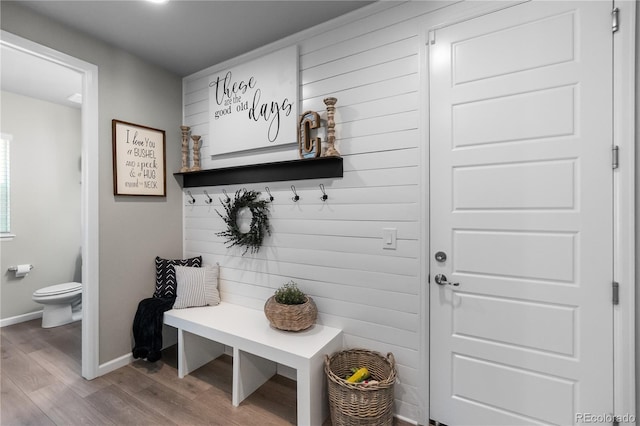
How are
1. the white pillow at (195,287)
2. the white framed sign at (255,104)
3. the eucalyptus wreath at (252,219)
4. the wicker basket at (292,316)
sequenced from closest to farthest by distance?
the wicker basket at (292,316)
the white framed sign at (255,104)
the eucalyptus wreath at (252,219)
the white pillow at (195,287)

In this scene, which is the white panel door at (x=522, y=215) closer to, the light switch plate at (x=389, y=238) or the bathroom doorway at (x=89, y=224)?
the light switch plate at (x=389, y=238)

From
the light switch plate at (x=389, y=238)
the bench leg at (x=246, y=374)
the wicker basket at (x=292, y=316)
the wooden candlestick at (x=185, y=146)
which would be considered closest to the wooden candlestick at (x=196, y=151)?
the wooden candlestick at (x=185, y=146)

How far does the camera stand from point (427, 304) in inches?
68.5

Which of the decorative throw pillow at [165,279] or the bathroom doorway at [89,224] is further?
the decorative throw pillow at [165,279]

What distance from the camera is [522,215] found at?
151cm

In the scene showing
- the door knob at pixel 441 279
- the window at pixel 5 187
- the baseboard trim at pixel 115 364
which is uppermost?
the window at pixel 5 187

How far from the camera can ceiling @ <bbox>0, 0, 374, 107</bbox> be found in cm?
189

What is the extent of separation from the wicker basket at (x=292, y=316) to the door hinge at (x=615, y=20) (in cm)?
215

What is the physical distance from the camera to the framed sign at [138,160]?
2385mm

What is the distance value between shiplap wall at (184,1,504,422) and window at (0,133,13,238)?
3.13 metres

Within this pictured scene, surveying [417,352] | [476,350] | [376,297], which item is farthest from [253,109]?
[476,350]

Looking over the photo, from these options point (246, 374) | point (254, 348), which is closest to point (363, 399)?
point (254, 348)

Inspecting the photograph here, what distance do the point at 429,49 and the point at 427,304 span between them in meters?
1.52
